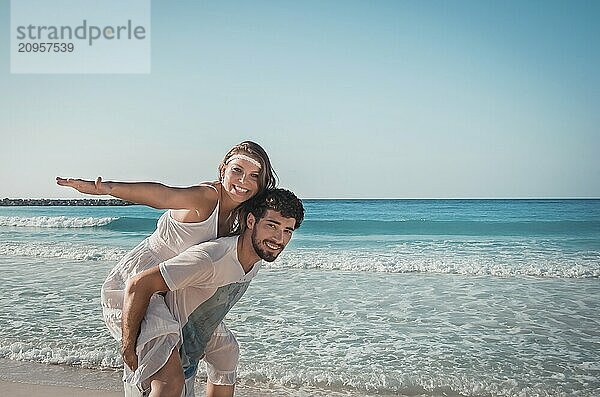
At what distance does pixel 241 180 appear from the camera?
1.96m

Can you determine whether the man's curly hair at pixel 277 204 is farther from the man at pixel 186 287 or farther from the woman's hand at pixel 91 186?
the woman's hand at pixel 91 186

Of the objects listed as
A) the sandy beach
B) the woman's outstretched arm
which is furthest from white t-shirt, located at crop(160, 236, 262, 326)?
the sandy beach

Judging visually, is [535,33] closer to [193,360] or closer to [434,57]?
[434,57]

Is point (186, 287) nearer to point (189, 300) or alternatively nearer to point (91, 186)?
point (189, 300)

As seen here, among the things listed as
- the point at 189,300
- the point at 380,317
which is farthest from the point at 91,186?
the point at 380,317

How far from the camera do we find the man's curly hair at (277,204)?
6.27ft

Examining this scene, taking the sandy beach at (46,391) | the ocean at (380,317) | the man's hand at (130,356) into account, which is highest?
the man's hand at (130,356)

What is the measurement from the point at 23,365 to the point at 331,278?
429 centimetres

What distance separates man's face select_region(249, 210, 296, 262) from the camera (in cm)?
191

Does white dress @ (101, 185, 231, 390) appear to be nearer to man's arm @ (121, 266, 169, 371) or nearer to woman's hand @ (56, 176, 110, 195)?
man's arm @ (121, 266, 169, 371)

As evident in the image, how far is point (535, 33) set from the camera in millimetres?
16250

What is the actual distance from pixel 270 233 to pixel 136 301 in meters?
0.41

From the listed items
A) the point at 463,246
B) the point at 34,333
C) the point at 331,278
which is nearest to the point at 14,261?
the point at 331,278

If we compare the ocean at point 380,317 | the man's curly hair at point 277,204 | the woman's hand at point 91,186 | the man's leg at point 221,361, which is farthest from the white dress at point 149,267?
the ocean at point 380,317
